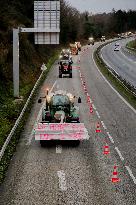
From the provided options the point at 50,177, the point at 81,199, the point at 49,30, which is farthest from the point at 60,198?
the point at 49,30

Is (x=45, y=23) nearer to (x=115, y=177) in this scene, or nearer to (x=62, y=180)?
(x=62, y=180)

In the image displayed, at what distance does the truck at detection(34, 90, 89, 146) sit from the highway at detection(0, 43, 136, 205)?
65 cm

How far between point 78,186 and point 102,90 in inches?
1041

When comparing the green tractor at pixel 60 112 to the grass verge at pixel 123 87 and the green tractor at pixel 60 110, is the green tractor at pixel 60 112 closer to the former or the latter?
the green tractor at pixel 60 110

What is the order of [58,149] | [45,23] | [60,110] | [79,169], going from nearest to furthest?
[79,169]
[58,149]
[60,110]
[45,23]

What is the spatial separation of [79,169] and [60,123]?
324 cm

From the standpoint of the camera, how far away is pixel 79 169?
56.2 feet

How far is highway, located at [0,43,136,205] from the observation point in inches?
559

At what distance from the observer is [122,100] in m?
35.2

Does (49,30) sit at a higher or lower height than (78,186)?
higher

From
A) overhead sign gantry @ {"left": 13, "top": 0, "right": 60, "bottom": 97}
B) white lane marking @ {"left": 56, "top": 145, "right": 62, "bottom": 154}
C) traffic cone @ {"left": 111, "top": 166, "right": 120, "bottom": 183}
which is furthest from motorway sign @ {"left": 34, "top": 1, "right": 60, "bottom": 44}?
traffic cone @ {"left": 111, "top": 166, "right": 120, "bottom": 183}

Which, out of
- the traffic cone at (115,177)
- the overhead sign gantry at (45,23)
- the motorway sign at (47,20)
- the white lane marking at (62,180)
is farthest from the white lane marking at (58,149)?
the motorway sign at (47,20)

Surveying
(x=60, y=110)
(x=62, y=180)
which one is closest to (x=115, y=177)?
(x=62, y=180)

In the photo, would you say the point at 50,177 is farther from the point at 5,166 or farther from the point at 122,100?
the point at 122,100
